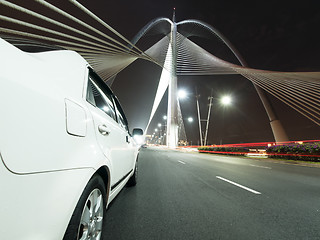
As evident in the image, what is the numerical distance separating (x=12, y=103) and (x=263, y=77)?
51.3ft

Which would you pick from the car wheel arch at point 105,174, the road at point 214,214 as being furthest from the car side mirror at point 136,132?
the car wheel arch at point 105,174

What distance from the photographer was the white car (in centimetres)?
75

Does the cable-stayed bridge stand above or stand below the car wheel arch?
above

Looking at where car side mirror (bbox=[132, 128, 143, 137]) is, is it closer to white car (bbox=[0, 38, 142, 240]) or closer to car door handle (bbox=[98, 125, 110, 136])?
car door handle (bbox=[98, 125, 110, 136])

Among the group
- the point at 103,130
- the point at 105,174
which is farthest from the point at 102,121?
the point at 105,174

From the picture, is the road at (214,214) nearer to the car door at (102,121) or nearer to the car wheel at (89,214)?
the car wheel at (89,214)

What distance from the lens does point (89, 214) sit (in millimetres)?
1463

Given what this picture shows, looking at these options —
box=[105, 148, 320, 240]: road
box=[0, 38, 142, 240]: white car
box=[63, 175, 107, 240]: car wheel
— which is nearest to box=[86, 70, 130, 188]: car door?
box=[0, 38, 142, 240]: white car

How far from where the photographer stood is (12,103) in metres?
0.80

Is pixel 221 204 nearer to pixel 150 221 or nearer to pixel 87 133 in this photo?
pixel 150 221

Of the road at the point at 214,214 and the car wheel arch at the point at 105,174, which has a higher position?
the car wheel arch at the point at 105,174

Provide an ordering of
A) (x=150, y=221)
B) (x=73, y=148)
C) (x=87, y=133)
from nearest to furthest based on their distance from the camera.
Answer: (x=73, y=148)
(x=87, y=133)
(x=150, y=221)

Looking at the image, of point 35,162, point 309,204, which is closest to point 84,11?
point 35,162

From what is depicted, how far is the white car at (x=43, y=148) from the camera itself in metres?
0.75
